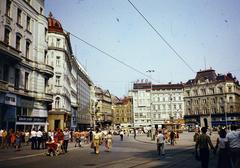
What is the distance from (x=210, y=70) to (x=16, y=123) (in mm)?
83745

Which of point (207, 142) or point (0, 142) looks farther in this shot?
point (0, 142)

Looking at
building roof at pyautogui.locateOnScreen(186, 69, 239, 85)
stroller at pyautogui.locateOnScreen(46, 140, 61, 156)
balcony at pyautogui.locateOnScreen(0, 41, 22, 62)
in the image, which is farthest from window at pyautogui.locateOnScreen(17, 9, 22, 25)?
building roof at pyautogui.locateOnScreen(186, 69, 239, 85)

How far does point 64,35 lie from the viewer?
54219 mm

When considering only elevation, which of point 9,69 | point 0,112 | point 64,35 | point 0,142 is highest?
point 64,35

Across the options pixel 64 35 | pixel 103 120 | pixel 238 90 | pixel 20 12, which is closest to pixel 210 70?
pixel 238 90

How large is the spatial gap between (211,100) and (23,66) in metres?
78.7

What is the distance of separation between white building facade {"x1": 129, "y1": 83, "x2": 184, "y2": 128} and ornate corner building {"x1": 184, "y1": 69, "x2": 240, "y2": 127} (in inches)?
170

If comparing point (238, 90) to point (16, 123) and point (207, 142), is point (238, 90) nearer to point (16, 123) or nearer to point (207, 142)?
point (16, 123)

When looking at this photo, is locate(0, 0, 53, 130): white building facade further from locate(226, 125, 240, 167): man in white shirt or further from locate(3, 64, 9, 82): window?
locate(226, 125, 240, 167): man in white shirt

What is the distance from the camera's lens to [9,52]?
29.2m

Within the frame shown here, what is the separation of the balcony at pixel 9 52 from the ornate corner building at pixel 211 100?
73188 millimetres

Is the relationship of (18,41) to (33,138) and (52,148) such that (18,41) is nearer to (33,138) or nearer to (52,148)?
(33,138)

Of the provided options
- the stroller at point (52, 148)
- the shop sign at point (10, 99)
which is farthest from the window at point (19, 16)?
the stroller at point (52, 148)

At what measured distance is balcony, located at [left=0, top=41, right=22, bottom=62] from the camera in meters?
28.1
